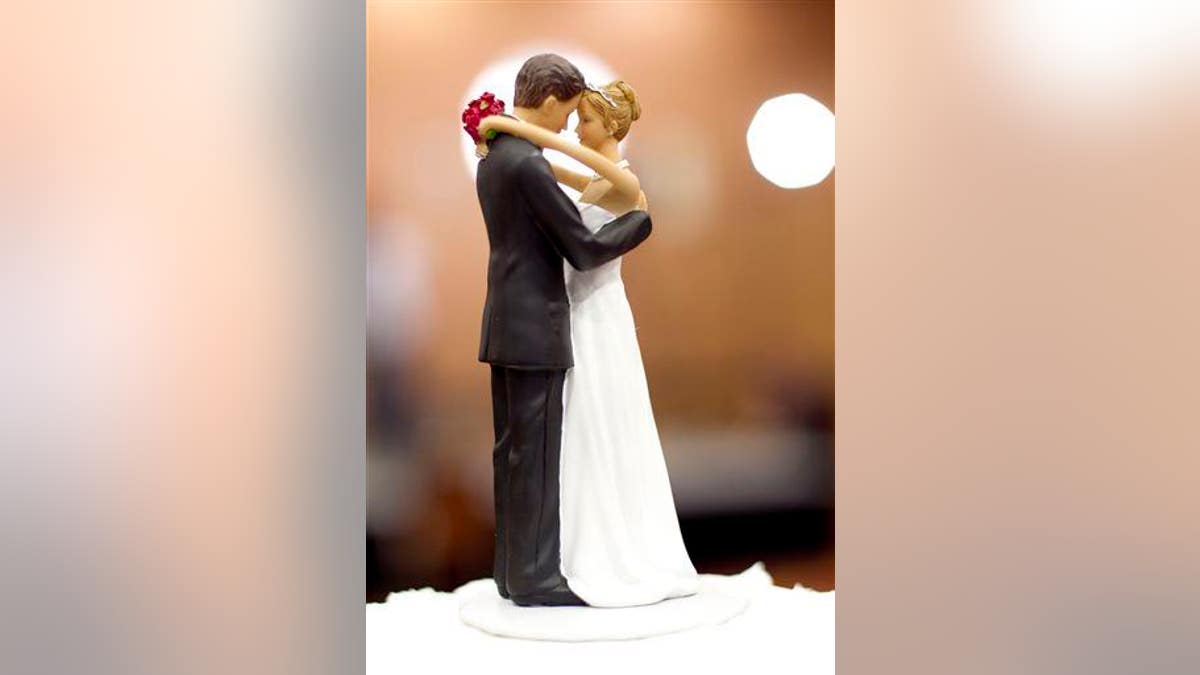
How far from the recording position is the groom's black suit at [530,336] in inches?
97.0

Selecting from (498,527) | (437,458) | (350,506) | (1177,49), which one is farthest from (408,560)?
(1177,49)

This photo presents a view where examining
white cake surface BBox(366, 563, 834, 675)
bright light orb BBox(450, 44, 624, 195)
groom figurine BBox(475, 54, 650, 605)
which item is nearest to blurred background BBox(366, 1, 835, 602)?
bright light orb BBox(450, 44, 624, 195)

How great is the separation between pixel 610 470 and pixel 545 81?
943 mm

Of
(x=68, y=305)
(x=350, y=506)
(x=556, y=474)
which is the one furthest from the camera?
(x=556, y=474)

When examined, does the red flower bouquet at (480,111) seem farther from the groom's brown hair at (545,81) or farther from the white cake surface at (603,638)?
the white cake surface at (603,638)

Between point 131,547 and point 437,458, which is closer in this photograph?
point 131,547

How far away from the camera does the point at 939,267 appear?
2.49ft

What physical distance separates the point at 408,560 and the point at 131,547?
2.61 meters

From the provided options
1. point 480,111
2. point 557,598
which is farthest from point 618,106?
point 557,598

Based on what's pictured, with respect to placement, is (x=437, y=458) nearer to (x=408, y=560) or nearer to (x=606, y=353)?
(x=408, y=560)

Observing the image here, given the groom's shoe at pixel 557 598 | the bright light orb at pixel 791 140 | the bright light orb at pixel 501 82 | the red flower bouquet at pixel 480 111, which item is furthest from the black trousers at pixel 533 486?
the bright light orb at pixel 791 140

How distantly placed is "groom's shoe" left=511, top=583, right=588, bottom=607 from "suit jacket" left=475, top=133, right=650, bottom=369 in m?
0.52

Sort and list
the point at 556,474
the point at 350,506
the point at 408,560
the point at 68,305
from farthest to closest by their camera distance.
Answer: the point at 408,560
the point at 556,474
the point at 350,506
the point at 68,305

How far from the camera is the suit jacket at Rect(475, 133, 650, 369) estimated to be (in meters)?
2.45
